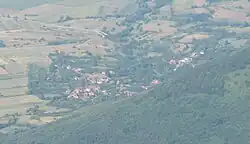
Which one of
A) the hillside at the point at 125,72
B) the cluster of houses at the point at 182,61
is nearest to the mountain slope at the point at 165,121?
the hillside at the point at 125,72

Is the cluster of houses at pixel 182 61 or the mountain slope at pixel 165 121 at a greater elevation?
the cluster of houses at pixel 182 61

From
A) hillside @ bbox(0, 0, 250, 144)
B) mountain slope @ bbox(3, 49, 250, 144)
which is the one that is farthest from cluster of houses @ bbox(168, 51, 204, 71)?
mountain slope @ bbox(3, 49, 250, 144)

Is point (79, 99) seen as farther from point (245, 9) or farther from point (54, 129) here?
point (245, 9)

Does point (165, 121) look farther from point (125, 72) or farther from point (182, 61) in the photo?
point (182, 61)

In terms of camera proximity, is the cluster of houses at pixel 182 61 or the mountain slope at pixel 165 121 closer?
the mountain slope at pixel 165 121

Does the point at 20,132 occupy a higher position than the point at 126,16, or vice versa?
the point at 126,16

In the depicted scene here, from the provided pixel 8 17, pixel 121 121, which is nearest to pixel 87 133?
pixel 121 121

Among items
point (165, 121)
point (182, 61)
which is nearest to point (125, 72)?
point (182, 61)

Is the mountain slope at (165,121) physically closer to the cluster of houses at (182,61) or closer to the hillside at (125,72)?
the hillside at (125,72)
